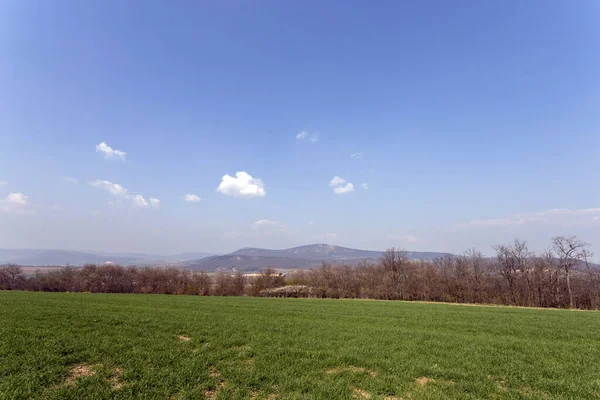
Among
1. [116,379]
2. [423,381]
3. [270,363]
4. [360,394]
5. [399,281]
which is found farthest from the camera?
[399,281]

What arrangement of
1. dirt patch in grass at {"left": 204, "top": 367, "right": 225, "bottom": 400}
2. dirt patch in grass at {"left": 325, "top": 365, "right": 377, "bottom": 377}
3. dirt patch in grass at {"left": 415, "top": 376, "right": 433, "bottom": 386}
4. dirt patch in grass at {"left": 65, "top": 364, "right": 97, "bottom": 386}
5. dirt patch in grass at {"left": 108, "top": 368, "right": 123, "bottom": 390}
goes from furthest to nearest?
dirt patch in grass at {"left": 325, "top": 365, "right": 377, "bottom": 377} → dirt patch in grass at {"left": 415, "top": 376, "right": 433, "bottom": 386} → dirt patch in grass at {"left": 65, "top": 364, "right": 97, "bottom": 386} → dirt patch in grass at {"left": 108, "top": 368, "right": 123, "bottom": 390} → dirt patch in grass at {"left": 204, "top": 367, "right": 225, "bottom": 400}

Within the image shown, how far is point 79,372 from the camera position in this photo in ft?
27.0

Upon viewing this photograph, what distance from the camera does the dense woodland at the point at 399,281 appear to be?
5978 cm

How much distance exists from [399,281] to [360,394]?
7480cm

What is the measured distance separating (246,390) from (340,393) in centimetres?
234

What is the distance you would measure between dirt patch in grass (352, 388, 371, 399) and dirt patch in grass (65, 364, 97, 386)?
6.83 m

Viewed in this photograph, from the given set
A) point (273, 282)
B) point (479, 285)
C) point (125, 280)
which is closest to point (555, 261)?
point (479, 285)

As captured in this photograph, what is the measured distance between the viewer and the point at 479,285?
220ft

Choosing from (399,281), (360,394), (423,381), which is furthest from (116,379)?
(399,281)

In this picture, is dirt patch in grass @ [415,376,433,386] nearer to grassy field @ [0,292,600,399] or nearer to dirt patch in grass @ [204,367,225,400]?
grassy field @ [0,292,600,399]

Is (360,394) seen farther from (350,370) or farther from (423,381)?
(423,381)

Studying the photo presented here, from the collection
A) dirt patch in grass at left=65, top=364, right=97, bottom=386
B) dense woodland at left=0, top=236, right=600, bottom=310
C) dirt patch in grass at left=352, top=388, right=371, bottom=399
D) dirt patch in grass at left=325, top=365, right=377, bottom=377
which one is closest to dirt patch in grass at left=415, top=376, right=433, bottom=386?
dirt patch in grass at left=325, top=365, right=377, bottom=377

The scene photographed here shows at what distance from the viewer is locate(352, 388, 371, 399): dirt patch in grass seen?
7586 mm

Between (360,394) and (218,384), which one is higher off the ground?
(218,384)
